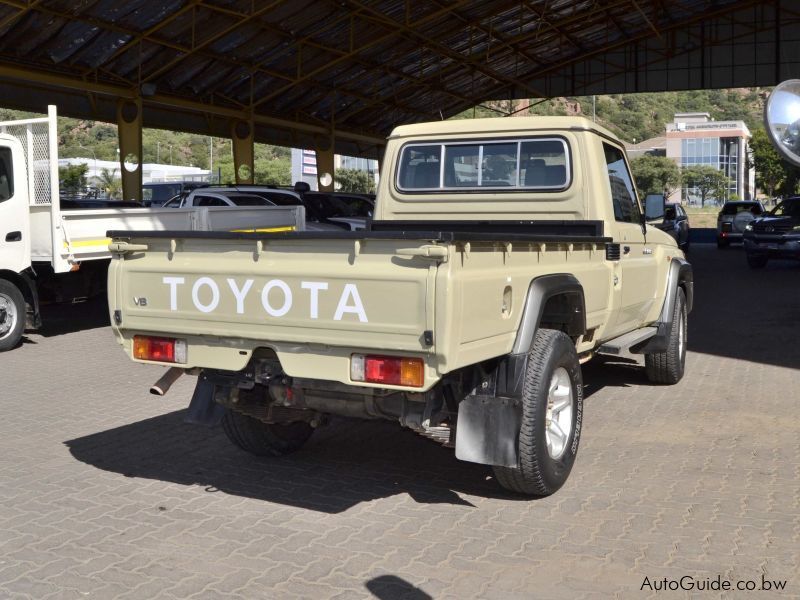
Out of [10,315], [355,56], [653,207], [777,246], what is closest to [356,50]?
[355,56]

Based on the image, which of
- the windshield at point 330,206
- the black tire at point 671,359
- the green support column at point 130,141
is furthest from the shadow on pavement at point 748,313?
the green support column at point 130,141

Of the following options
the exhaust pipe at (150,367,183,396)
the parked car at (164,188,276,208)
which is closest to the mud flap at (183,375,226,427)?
the exhaust pipe at (150,367,183,396)

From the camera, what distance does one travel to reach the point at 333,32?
2495 centimetres

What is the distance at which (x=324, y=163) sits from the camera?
33.8 meters

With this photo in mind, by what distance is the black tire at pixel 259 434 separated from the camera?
231 inches

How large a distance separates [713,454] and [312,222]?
1273cm

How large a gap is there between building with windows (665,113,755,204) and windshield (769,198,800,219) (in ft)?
287

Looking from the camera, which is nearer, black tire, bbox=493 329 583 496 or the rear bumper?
black tire, bbox=493 329 583 496

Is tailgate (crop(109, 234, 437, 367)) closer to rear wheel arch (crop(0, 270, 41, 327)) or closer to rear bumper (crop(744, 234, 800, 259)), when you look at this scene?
rear wheel arch (crop(0, 270, 41, 327))

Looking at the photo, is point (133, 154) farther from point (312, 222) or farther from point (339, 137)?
point (339, 137)

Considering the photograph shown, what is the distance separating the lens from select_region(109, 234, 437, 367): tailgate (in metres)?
4.28

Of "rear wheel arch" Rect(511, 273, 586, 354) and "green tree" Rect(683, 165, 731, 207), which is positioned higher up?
"green tree" Rect(683, 165, 731, 207)

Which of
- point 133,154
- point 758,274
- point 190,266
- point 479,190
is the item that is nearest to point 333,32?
point 133,154

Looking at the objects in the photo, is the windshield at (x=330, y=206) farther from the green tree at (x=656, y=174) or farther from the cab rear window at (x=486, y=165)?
the green tree at (x=656, y=174)
